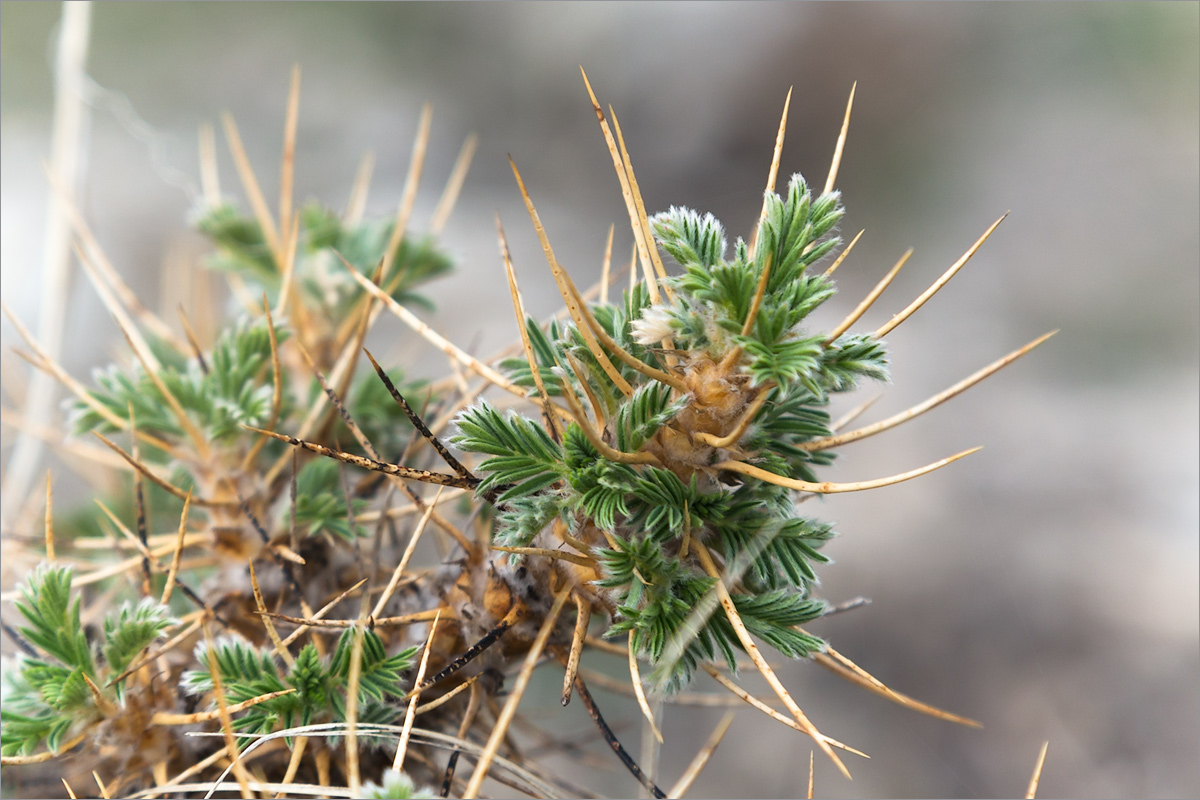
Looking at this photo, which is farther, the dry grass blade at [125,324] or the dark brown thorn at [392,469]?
the dry grass blade at [125,324]

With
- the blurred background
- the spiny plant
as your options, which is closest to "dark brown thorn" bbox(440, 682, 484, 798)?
the spiny plant

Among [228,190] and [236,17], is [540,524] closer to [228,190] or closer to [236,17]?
[228,190]

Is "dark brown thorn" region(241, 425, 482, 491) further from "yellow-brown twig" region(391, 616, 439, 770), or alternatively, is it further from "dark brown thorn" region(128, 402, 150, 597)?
"dark brown thorn" region(128, 402, 150, 597)

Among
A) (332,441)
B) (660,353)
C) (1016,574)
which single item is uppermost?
(1016,574)

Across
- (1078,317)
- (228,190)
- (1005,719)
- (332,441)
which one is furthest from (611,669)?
(228,190)

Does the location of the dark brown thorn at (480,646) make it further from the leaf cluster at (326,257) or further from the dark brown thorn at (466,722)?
the leaf cluster at (326,257)

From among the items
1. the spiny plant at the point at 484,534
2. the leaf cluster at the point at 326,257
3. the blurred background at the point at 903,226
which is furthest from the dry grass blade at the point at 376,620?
the blurred background at the point at 903,226

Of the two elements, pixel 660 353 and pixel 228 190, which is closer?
pixel 660 353
